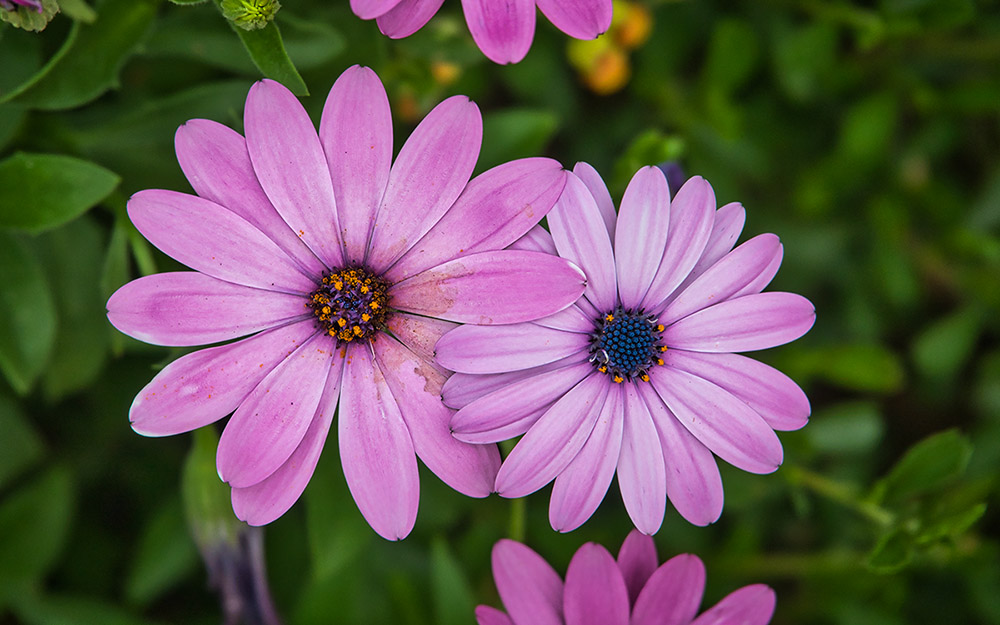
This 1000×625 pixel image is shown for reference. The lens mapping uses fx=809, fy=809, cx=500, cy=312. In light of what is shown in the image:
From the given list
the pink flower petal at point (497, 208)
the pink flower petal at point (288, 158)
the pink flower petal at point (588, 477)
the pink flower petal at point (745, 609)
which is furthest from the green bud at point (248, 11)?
the pink flower petal at point (745, 609)

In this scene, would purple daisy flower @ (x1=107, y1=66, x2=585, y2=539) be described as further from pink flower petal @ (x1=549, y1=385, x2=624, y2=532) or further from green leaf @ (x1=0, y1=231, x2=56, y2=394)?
green leaf @ (x1=0, y1=231, x2=56, y2=394)

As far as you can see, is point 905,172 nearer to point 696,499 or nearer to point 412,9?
point 696,499

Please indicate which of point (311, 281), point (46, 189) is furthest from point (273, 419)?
point (46, 189)

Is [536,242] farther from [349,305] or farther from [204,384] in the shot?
[204,384]

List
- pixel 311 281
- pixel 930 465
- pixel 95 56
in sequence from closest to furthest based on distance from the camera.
A: pixel 311 281 < pixel 95 56 < pixel 930 465

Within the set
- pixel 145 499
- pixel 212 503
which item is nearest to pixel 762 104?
pixel 212 503

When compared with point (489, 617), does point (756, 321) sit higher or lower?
higher
